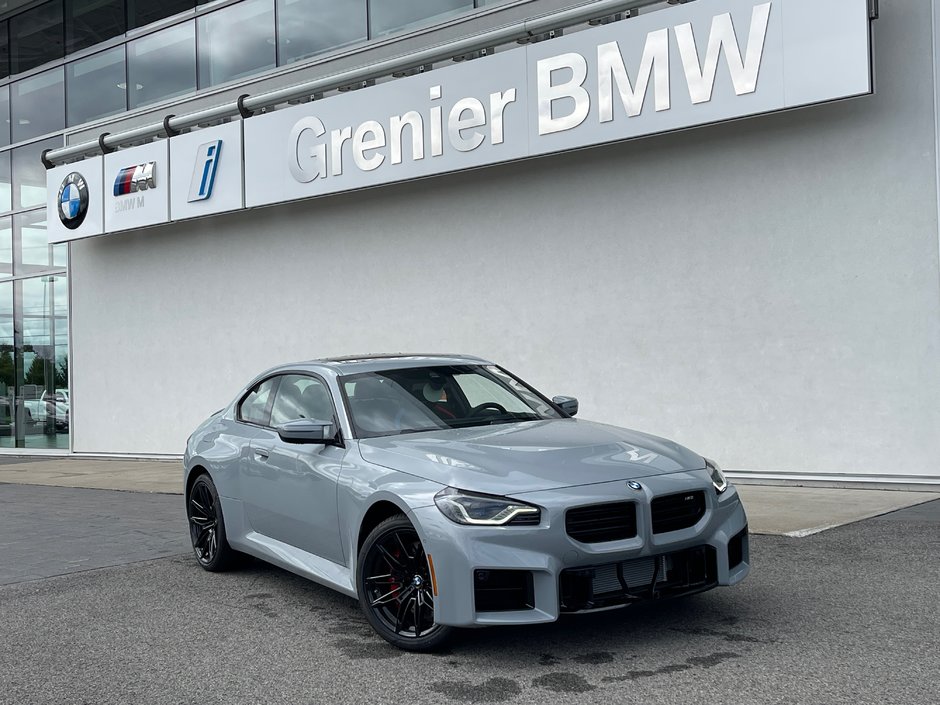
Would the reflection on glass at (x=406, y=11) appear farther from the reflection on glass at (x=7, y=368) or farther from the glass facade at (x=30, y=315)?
the reflection on glass at (x=7, y=368)

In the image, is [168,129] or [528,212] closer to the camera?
[528,212]

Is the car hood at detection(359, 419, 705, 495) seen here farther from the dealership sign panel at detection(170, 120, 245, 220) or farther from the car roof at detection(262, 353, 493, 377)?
the dealership sign panel at detection(170, 120, 245, 220)

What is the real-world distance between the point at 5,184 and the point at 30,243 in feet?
5.63

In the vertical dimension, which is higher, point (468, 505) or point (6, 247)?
point (6, 247)

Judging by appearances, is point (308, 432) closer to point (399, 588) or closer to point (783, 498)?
point (399, 588)

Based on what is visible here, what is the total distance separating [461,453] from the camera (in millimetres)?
5223

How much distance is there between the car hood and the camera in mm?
4883

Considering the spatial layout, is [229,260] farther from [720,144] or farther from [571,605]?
[571,605]

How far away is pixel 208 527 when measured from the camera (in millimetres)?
7406

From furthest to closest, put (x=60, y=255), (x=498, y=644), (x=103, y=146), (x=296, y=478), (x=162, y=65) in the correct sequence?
(x=60, y=255)
(x=162, y=65)
(x=103, y=146)
(x=296, y=478)
(x=498, y=644)

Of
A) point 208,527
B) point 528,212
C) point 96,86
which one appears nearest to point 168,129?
point 96,86

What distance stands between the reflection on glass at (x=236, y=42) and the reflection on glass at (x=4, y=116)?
249 inches

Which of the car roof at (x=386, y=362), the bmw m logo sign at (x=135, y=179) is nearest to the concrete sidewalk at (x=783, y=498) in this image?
the car roof at (x=386, y=362)

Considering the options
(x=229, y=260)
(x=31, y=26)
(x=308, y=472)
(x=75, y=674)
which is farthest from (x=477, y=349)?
(x=31, y=26)
